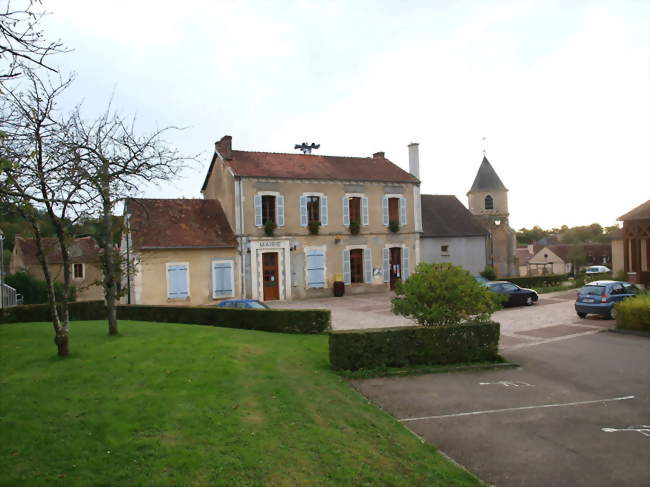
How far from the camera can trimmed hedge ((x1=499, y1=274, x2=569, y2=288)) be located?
29.0 metres

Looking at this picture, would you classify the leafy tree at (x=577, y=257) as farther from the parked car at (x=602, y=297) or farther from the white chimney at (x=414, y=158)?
the parked car at (x=602, y=297)

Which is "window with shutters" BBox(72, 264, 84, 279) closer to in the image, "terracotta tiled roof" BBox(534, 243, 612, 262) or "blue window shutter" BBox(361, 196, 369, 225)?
"blue window shutter" BBox(361, 196, 369, 225)

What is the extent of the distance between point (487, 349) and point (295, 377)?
185 inches

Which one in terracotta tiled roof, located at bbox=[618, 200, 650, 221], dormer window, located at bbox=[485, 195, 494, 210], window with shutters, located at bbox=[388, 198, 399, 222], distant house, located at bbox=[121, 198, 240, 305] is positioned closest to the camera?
distant house, located at bbox=[121, 198, 240, 305]

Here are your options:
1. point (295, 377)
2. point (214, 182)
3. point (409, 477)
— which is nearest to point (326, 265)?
point (214, 182)

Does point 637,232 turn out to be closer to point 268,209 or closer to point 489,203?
point 489,203

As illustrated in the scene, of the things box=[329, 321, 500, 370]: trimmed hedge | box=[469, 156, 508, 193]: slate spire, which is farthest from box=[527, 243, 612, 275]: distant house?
box=[329, 321, 500, 370]: trimmed hedge

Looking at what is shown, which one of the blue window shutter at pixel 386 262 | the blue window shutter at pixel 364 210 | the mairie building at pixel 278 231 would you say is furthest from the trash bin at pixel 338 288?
the blue window shutter at pixel 364 210

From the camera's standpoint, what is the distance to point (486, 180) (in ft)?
136

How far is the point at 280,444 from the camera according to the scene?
590 cm

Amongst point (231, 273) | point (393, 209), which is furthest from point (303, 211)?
point (393, 209)

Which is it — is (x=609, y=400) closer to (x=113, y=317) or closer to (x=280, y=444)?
(x=280, y=444)

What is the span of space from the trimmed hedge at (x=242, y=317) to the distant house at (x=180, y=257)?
3.46 m

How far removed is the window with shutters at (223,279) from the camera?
23156mm
